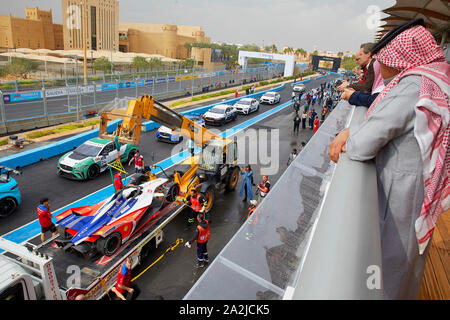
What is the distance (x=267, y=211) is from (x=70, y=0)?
253ft

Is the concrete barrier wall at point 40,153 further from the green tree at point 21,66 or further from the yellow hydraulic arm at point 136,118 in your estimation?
the green tree at point 21,66

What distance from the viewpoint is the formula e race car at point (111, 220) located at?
7191 millimetres

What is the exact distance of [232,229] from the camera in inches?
422

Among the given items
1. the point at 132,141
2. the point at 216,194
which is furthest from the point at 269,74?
the point at 132,141

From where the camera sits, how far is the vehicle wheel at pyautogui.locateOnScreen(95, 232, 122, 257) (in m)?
7.19

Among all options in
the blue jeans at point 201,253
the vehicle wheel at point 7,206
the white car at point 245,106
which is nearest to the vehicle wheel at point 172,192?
the blue jeans at point 201,253

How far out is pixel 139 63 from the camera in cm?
5094

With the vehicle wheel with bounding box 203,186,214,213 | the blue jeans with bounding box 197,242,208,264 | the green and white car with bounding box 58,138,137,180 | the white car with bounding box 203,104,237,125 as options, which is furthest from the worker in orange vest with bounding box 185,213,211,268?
the white car with bounding box 203,104,237,125

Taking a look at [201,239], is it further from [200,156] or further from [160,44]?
[160,44]

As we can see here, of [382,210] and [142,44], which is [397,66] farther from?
[142,44]

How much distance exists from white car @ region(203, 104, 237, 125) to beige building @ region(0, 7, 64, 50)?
181 ft

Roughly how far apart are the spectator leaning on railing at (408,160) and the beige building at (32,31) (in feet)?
243

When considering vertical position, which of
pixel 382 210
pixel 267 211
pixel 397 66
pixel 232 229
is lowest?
pixel 232 229

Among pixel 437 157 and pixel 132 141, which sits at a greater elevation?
pixel 437 157
